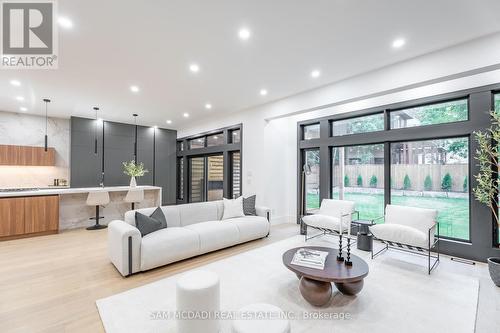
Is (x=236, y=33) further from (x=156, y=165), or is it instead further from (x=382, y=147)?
(x=156, y=165)

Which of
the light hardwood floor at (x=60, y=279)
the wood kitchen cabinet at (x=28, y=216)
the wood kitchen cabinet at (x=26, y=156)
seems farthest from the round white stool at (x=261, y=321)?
the wood kitchen cabinet at (x=26, y=156)

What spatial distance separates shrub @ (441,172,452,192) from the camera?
4.00m

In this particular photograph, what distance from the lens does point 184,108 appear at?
6727mm

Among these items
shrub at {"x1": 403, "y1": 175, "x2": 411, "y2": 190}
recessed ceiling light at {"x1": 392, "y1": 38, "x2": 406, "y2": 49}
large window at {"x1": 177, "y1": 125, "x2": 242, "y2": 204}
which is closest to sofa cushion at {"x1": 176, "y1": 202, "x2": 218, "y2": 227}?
large window at {"x1": 177, "y1": 125, "x2": 242, "y2": 204}

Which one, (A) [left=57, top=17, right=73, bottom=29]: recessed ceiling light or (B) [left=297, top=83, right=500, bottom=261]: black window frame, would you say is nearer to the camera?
(A) [left=57, top=17, right=73, bottom=29]: recessed ceiling light

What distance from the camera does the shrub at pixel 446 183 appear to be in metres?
4.00

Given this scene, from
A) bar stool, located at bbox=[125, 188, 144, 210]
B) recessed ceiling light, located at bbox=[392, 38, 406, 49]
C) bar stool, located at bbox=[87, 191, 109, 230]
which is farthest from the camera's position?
bar stool, located at bbox=[125, 188, 144, 210]

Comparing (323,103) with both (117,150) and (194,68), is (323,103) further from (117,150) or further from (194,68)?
(117,150)

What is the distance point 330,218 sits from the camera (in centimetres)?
446

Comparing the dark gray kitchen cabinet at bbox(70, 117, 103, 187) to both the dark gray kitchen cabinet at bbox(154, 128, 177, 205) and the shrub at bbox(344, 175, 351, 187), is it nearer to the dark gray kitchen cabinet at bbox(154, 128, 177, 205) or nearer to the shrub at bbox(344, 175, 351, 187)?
the dark gray kitchen cabinet at bbox(154, 128, 177, 205)

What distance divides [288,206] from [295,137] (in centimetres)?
200

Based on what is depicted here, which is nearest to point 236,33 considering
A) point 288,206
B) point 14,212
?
point 288,206
